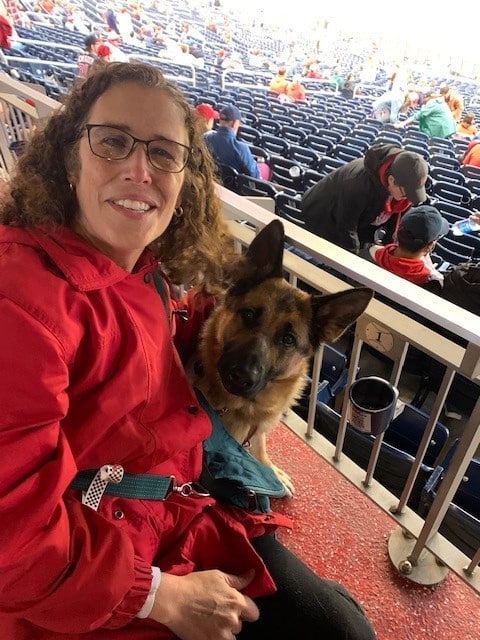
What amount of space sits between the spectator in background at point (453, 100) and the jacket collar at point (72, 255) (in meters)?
13.9

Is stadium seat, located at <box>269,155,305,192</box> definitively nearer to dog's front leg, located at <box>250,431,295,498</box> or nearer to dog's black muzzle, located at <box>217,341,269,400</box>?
dog's front leg, located at <box>250,431,295,498</box>

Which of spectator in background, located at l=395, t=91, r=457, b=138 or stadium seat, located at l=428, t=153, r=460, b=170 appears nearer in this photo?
stadium seat, located at l=428, t=153, r=460, b=170

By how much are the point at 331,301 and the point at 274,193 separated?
12.8 feet

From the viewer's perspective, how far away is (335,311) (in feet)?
4.48

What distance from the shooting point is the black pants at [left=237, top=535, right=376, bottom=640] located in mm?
1120

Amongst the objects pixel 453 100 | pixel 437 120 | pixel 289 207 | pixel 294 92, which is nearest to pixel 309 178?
pixel 289 207

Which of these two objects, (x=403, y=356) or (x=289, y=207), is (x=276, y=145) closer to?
(x=289, y=207)

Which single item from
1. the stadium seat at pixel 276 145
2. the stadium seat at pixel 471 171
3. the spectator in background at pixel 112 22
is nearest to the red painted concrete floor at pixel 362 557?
the stadium seat at pixel 276 145

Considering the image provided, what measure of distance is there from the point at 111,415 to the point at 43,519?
0.74 feet

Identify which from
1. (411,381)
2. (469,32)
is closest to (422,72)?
(469,32)

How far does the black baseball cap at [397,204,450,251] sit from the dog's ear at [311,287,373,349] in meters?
1.75

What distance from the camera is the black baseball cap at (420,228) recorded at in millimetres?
2828

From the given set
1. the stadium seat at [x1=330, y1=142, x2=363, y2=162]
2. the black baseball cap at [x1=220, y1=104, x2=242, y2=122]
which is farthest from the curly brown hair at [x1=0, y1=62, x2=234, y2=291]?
the stadium seat at [x1=330, y1=142, x2=363, y2=162]

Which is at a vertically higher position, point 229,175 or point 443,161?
point 229,175
